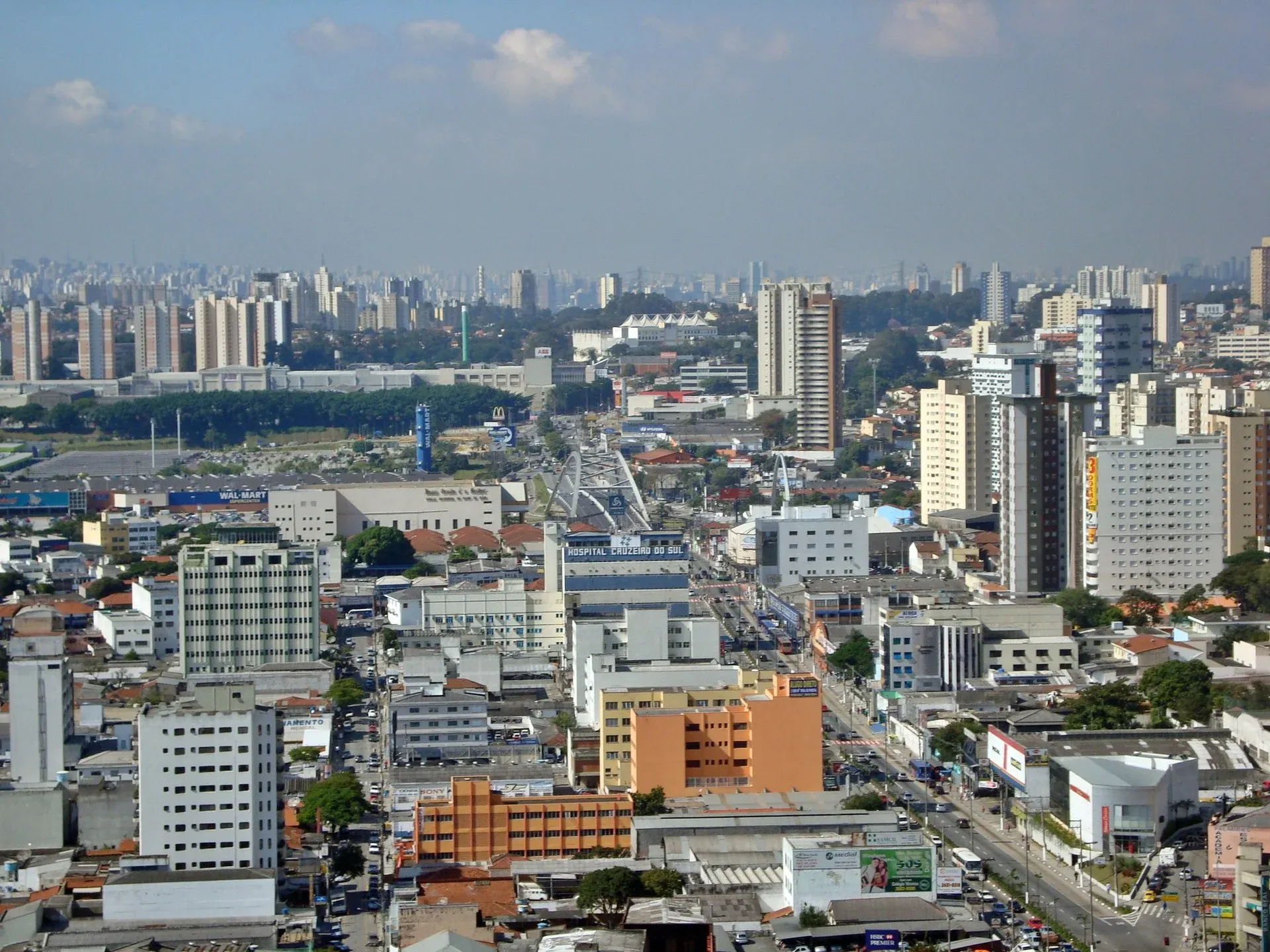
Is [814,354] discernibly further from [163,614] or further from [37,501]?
[163,614]

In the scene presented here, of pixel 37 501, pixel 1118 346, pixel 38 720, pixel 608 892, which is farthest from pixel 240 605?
pixel 1118 346

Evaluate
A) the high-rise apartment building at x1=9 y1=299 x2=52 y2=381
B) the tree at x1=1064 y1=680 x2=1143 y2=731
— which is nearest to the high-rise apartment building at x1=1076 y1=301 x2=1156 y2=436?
the tree at x1=1064 y1=680 x2=1143 y2=731

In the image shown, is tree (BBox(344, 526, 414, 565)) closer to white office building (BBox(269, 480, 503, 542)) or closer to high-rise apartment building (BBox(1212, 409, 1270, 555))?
white office building (BBox(269, 480, 503, 542))

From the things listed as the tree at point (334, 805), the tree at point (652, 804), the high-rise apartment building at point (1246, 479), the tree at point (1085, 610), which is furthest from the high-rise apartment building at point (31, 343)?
the tree at point (652, 804)

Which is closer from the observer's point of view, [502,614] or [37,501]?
[502,614]

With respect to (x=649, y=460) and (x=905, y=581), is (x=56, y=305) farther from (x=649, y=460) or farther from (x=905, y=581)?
(x=905, y=581)

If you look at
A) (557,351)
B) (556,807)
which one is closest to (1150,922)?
(556,807)

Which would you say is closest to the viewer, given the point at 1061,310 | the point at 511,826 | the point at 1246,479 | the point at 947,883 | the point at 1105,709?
the point at 947,883
